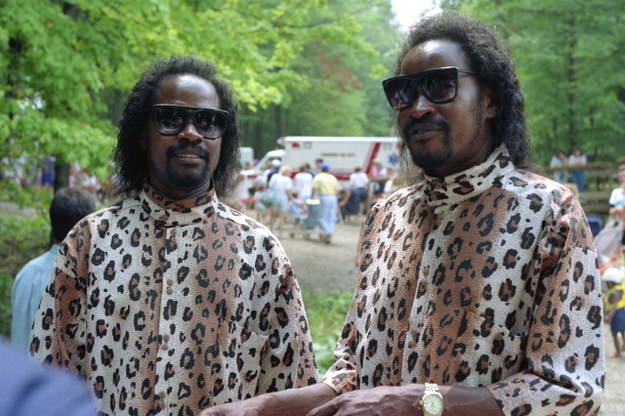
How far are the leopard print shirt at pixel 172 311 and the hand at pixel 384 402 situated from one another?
89 centimetres

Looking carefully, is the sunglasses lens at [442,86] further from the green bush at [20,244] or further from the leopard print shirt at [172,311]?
the green bush at [20,244]

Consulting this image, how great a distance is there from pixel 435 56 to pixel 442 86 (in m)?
0.10

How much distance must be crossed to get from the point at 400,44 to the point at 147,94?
3.59ft

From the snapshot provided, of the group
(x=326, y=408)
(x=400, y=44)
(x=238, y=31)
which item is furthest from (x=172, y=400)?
(x=238, y=31)

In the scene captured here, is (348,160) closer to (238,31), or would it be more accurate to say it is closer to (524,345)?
(238,31)

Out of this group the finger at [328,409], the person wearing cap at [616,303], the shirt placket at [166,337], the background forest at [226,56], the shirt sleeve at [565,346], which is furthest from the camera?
the person wearing cap at [616,303]

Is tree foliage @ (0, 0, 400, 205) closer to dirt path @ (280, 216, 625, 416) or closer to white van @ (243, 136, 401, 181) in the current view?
dirt path @ (280, 216, 625, 416)

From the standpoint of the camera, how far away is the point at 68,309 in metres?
2.92

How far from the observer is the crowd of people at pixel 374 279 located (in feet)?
6.68

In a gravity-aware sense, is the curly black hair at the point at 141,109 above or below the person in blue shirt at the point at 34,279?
above

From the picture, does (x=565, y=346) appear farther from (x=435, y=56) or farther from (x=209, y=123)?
(x=209, y=123)

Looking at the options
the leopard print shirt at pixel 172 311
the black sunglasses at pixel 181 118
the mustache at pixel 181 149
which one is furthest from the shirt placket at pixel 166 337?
the black sunglasses at pixel 181 118

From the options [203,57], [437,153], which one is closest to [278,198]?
[203,57]

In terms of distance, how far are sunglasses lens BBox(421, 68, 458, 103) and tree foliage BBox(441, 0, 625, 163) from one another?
11.7m
